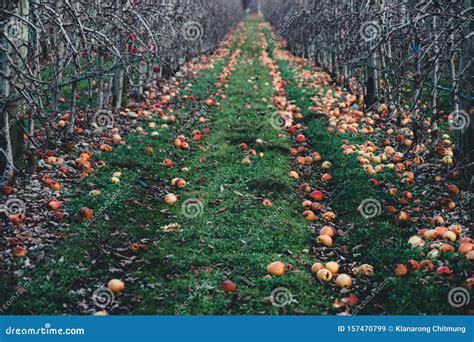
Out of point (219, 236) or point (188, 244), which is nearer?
point (188, 244)

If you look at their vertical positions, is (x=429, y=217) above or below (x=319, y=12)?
below

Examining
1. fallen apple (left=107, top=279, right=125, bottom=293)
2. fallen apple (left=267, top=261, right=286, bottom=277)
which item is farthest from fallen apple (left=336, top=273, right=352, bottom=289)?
fallen apple (left=107, top=279, right=125, bottom=293)

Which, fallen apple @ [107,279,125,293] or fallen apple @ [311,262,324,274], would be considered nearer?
fallen apple @ [107,279,125,293]

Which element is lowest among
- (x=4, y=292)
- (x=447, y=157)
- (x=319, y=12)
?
(x=4, y=292)

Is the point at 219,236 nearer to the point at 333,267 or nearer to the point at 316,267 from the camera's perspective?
the point at 316,267

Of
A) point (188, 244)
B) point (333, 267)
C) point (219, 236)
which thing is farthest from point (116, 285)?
point (333, 267)

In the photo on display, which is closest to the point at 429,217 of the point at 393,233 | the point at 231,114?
the point at 393,233

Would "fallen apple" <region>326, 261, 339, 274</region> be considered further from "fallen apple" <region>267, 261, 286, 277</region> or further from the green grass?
"fallen apple" <region>267, 261, 286, 277</region>

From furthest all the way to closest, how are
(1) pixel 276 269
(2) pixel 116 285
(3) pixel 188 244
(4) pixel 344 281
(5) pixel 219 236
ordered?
(5) pixel 219 236, (3) pixel 188 244, (1) pixel 276 269, (4) pixel 344 281, (2) pixel 116 285

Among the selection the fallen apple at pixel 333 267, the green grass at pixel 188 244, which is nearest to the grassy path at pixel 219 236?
the green grass at pixel 188 244

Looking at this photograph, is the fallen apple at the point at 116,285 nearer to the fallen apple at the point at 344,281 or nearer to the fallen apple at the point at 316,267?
the fallen apple at the point at 316,267

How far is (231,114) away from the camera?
35.5 ft
